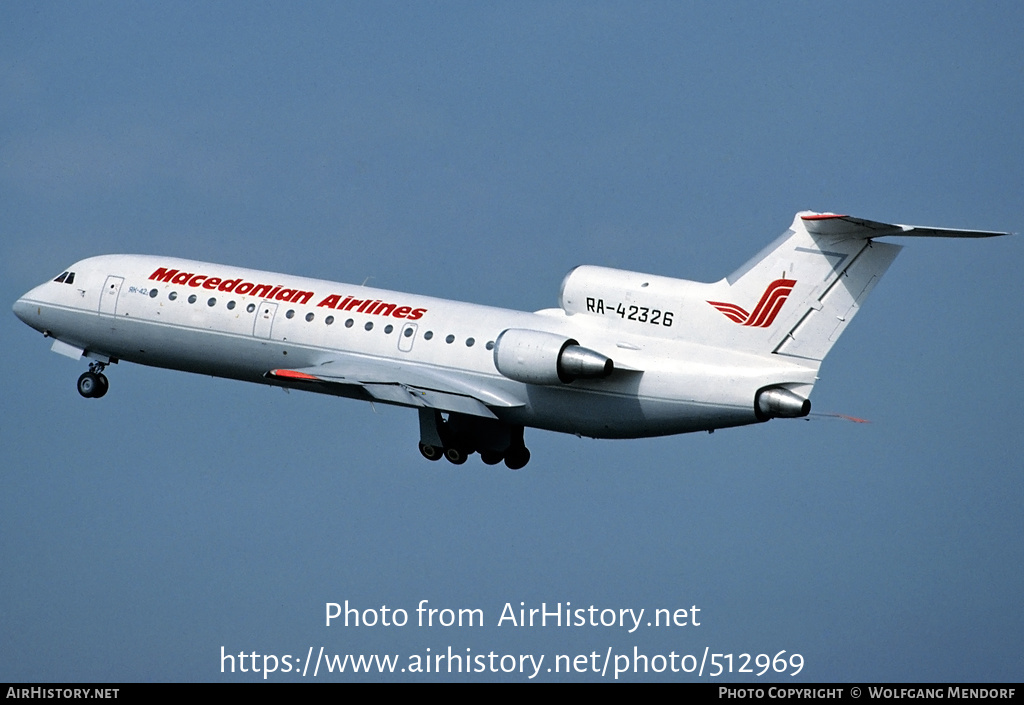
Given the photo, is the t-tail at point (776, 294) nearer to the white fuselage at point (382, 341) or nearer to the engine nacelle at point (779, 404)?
the white fuselage at point (382, 341)

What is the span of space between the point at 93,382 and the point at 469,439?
11.0 meters

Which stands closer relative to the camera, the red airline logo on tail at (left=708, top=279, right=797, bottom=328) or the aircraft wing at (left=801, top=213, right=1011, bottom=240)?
the aircraft wing at (left=801, top=213, right=1011, bottom=240)

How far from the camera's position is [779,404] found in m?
43.8

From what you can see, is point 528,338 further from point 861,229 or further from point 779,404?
point 861,229

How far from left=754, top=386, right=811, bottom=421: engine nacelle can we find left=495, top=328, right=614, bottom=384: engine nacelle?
139 inches

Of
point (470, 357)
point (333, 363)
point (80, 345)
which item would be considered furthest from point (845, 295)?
point (80, 345)

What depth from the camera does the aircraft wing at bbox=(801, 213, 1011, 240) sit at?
40594 millimetres

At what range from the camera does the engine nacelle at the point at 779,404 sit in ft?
143

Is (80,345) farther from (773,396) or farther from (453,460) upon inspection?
(773,396)

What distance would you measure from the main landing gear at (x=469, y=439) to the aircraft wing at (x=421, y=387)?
5.52 ft

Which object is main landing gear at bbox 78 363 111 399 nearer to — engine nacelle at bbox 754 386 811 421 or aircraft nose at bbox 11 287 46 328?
aircraft nose at bbox 11 287 46 328

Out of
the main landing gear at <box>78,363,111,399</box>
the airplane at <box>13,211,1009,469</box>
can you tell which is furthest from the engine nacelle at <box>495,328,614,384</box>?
the main landing gear at <box>78,363,111,399</box>

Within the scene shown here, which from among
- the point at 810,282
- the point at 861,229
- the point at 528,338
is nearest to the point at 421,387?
the point at 528,338

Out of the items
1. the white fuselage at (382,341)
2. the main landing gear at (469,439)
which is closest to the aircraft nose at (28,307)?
the white fuselage at (382,341)
